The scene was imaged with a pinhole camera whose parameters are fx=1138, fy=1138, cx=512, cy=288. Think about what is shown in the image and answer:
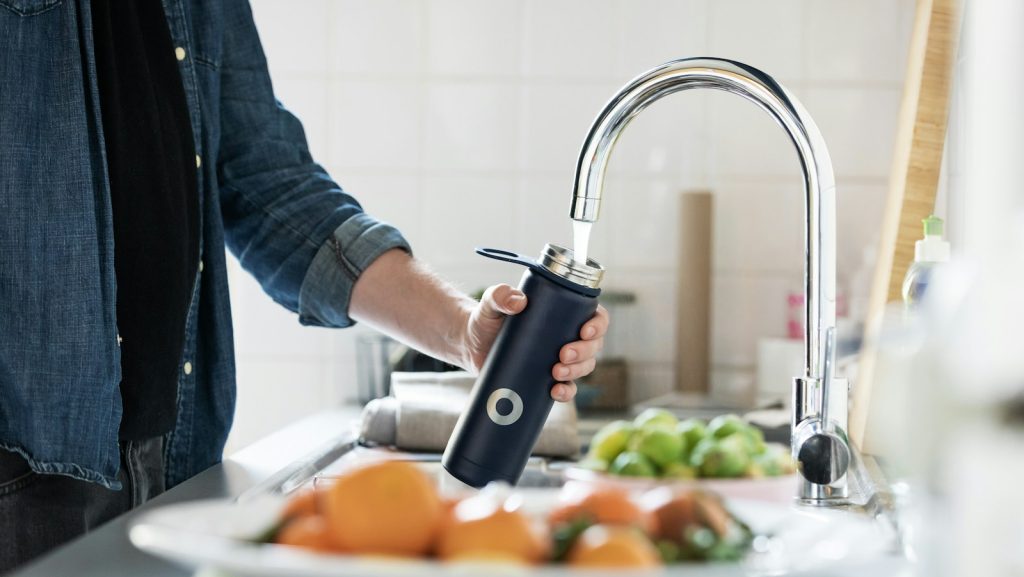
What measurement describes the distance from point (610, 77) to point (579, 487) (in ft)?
5.05

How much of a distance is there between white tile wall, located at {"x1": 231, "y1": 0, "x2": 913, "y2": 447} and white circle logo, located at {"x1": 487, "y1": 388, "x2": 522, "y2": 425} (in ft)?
3.87

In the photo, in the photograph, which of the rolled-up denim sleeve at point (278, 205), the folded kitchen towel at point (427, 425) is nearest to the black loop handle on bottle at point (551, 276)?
the rolled-up denim sleeve at point (278, 205)

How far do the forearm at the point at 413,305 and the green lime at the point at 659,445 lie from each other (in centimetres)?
22

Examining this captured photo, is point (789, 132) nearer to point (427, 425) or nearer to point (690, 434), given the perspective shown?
point (690, 434)

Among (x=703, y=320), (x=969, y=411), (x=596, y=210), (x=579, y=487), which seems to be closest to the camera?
(x=969, y=411)

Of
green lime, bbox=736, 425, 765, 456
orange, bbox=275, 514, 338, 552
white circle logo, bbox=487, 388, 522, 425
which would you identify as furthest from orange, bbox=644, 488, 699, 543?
green lime, bbox=736, 425, 765, 456

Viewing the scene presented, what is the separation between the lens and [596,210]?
0.79 metres

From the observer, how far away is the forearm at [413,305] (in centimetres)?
106

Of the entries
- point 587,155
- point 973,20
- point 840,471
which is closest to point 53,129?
point 587,155

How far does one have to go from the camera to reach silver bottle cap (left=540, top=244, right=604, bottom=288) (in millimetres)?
758

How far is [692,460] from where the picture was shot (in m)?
0.85

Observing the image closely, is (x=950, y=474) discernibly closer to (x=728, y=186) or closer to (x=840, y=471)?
(x=840, y=471)

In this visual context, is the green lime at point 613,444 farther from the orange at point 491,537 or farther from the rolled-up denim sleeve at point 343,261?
the orange at point 491,537

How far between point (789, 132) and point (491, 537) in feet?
1.64
